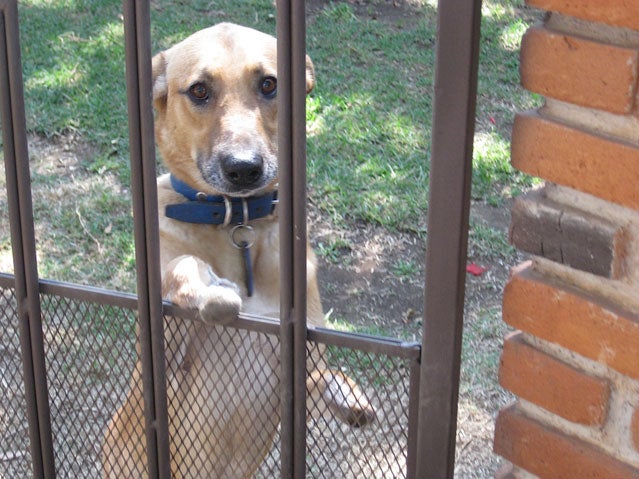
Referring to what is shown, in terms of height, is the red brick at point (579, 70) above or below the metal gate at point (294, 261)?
above

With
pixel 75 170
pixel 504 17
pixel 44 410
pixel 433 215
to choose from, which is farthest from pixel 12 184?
pixel 504 17

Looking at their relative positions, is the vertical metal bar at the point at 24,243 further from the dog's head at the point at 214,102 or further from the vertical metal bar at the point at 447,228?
the dog's head at the point at 214,102

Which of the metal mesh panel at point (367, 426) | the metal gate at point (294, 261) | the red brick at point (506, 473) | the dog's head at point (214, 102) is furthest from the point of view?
the dog's head at point (214, 102)

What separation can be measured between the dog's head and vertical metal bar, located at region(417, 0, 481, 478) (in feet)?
4.07

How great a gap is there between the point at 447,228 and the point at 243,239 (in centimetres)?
126

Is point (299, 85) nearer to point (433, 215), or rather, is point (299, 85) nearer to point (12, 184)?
point (433, 215)

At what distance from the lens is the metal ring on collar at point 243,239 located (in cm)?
262

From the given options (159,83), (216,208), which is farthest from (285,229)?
(159,83)

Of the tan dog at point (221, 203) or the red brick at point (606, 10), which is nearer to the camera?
the red brick at point (606, 10)

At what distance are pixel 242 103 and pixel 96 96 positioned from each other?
281 centimetres

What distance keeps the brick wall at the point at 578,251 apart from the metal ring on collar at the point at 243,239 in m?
1.16

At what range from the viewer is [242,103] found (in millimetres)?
2928

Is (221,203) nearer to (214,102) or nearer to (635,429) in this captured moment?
(214,102)

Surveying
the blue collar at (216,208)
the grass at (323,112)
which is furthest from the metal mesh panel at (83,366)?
the grass at (323,112)
